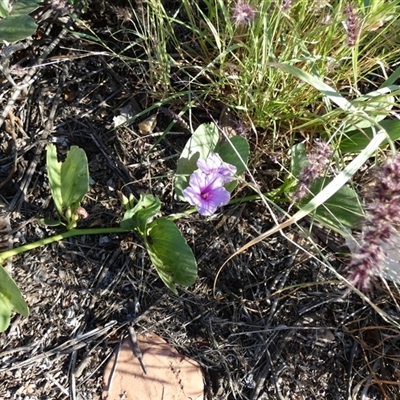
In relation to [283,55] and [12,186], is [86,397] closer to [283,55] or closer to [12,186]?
[12,186]

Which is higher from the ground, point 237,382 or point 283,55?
point 283,55

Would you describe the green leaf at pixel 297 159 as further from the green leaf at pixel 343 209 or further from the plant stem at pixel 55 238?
the plant stem at pixel 55 238

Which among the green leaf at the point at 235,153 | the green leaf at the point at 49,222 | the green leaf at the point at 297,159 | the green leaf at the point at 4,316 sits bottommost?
the green leaf at the point at 297,159

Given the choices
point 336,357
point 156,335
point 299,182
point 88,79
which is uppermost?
point 88,79

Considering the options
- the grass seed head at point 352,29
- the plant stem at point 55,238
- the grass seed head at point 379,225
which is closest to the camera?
the grass seed head at point 379,225

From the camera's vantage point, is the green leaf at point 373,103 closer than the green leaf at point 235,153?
Yes

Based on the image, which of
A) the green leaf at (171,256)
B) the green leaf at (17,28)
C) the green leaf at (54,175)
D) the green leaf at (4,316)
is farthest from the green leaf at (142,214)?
the green leaf at (17,28)

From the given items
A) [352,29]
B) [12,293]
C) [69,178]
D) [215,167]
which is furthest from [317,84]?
[12,293]

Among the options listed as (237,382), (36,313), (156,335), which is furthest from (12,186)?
(237,382)
